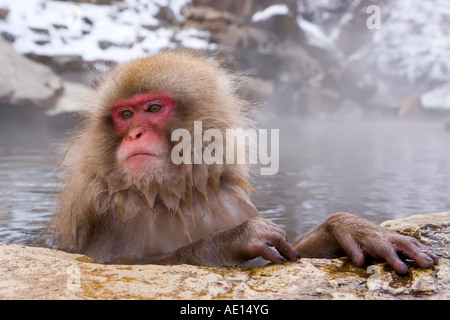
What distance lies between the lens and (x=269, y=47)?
65.8 ft

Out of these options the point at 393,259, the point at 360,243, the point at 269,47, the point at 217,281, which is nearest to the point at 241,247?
the point at 217,281

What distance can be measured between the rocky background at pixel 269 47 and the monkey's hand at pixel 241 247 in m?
7.07

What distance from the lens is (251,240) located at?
88.6 inches

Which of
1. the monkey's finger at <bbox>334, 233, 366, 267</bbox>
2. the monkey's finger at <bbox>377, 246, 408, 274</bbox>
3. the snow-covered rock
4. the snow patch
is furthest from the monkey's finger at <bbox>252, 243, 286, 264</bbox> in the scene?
the snow patch

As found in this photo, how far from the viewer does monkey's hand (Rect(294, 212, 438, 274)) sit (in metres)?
2.05

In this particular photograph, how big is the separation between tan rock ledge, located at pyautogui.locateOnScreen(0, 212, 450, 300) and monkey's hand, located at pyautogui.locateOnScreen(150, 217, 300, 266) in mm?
87

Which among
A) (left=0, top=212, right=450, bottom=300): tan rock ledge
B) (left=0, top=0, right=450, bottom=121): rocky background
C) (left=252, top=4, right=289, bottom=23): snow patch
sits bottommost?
(left=0, top=212, right=450, bottom=300): tan rock ledge

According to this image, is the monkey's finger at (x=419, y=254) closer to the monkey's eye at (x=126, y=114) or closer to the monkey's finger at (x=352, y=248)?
the monkey's finger at (x=352, y=248)

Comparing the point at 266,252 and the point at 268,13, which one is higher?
the point at 268,13

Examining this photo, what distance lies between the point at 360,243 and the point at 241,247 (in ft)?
1.61

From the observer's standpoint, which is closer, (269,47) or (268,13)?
(269,47)

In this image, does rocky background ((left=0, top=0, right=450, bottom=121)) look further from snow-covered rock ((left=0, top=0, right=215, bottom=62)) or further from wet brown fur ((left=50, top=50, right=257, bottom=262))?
wet brown fur ((left=50, top=50, right=257, bottom=262))

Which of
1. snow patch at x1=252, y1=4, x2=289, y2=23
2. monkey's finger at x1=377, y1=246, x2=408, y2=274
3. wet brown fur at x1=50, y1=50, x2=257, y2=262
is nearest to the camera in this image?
monkey's finger at x1=377, y1=246, x2=408, y2=274

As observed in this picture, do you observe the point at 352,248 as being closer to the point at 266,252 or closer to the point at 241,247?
the point at 266,252
